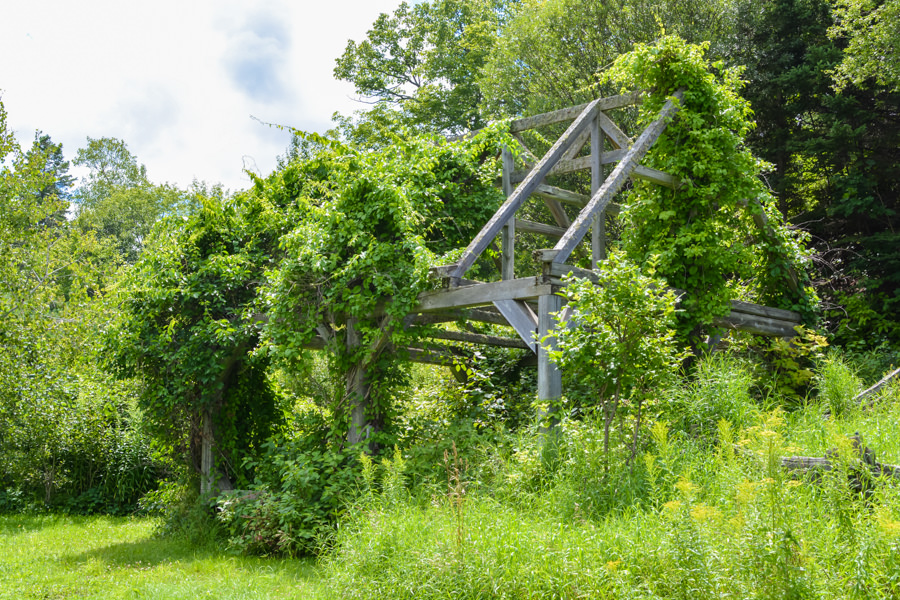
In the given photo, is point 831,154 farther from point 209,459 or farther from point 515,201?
point 209,459

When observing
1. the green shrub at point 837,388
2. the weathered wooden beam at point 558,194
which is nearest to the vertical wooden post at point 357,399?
the weathered wooden beam at point 558,194

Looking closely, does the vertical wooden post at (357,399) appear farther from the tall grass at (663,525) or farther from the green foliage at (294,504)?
the tall grass at (663,525)

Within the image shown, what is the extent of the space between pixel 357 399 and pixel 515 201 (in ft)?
8.95

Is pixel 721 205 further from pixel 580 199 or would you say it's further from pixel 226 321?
pixel 226 321

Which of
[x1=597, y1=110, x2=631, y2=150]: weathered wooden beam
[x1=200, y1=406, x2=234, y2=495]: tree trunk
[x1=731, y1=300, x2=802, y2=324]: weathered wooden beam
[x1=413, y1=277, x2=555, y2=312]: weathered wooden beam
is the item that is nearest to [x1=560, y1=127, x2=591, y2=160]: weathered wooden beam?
[x1=597, y1=110, x2=631, y2=150]: weathered wooden beam

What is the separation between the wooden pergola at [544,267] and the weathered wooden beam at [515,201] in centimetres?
1

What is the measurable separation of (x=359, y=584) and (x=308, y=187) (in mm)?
5864

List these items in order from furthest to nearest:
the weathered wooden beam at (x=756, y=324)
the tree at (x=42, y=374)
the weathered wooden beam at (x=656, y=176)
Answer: the tree at (x=42, y=374) < the weathered wooden beam at (x=756, y=324) < the weathered wooden beam at (x=656, y=176)

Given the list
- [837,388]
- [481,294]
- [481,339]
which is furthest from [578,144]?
[837,388]

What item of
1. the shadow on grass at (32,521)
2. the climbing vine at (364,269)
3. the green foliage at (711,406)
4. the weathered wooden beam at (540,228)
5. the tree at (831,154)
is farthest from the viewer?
the tree at (831,154)

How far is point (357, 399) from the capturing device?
8102 mm

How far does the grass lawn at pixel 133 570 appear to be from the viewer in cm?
600

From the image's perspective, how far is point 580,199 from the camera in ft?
36.1

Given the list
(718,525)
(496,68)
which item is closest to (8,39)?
(718,525)
